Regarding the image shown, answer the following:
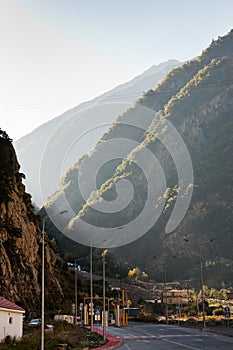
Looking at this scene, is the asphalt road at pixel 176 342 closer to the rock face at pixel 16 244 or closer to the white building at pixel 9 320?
the white building at pixel 9 320

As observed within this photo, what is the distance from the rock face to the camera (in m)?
54.2

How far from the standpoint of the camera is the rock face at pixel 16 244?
178ft

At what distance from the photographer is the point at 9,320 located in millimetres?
30578

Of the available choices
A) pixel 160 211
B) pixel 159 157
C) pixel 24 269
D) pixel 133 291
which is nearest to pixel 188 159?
pixel 159 157

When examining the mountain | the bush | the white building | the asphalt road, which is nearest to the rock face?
the asphalt road

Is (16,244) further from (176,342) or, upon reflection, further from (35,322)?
(176,342)

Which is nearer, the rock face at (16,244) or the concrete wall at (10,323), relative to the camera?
the concrete wall at (10,323)

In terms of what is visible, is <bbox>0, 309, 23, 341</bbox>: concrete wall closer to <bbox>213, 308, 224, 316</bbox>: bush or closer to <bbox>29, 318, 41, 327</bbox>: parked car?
<bbox>29, 318, 41, 327</bbox>: parked car

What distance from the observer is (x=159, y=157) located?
199125 millimetres

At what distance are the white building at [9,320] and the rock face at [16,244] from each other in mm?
18142

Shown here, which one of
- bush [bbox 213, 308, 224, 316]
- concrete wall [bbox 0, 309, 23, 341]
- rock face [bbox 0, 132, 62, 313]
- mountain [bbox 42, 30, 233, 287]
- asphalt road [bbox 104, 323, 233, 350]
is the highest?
mountain [bbox 42, 30, 233, 287]

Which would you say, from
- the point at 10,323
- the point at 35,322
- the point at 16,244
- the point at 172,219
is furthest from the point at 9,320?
the point at 172,219

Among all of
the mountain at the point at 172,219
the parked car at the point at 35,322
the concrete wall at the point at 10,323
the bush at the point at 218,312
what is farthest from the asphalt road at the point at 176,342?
the mountain at the point at 172,219

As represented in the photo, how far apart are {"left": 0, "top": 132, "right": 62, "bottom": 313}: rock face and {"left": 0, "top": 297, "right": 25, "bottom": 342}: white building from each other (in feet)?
59.5
